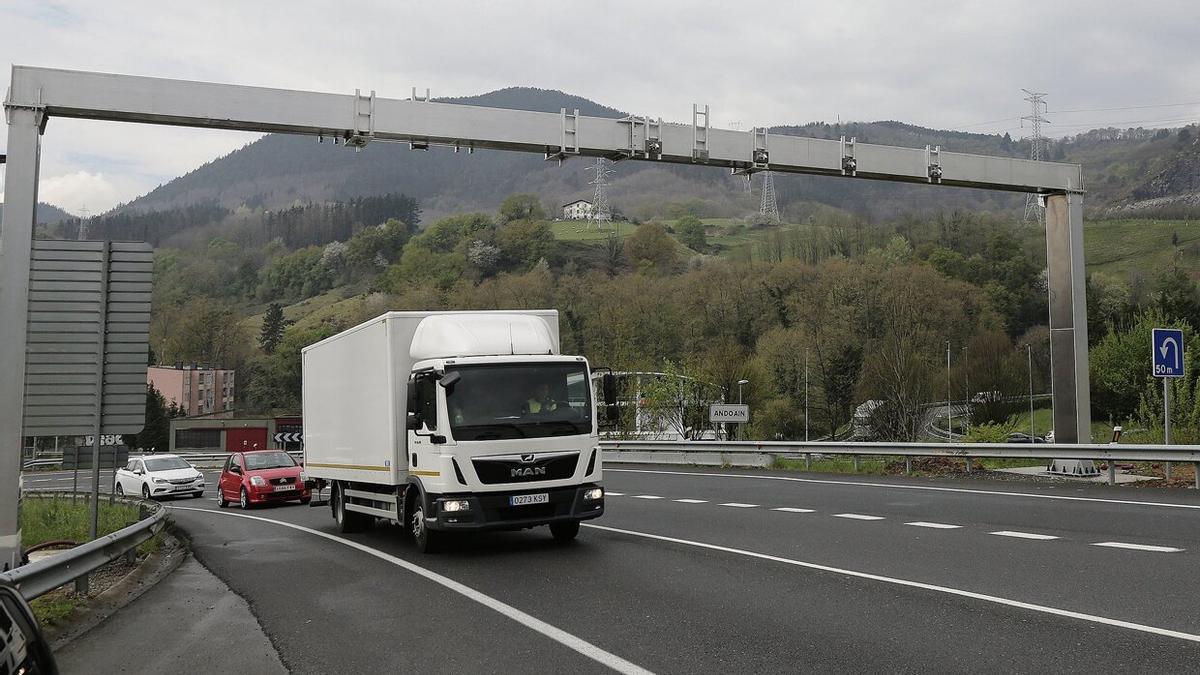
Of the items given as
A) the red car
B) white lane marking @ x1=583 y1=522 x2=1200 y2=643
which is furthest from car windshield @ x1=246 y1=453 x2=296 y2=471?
white lane marking @ x1=583 y1=522 x2=1200 y2=643

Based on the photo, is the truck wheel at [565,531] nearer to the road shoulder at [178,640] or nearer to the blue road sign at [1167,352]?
the road shoulder at [178,640]

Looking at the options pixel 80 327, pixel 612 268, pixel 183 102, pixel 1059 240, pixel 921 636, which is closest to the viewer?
pixel 921 636

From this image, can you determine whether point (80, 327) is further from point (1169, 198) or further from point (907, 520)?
point (1169, 198)

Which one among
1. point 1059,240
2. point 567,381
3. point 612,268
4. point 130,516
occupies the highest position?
point 612,268

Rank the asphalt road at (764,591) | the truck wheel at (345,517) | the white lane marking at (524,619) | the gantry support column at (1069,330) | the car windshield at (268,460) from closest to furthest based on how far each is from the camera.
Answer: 1. the white lane marking at (524,619)
2. the asphalt road at (764,591)
3. the truck wheel at (345,517)
4. the gantry support column at (1069,330)
5. the car windshield at (268,460)

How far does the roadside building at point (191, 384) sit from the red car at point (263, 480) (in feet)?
331

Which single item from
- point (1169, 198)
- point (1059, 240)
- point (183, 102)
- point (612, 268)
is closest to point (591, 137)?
point (183, 102)

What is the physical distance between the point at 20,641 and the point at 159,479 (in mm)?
33308

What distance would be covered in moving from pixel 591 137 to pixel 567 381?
26.7ft

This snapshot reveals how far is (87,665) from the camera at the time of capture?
7324 millimetres

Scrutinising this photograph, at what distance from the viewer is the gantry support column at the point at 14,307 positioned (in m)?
13.4

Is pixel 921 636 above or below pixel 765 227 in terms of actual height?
below

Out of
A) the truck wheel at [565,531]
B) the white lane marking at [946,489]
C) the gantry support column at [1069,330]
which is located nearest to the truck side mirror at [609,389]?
the truck wheel at [565,531]

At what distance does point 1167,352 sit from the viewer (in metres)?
20.7
